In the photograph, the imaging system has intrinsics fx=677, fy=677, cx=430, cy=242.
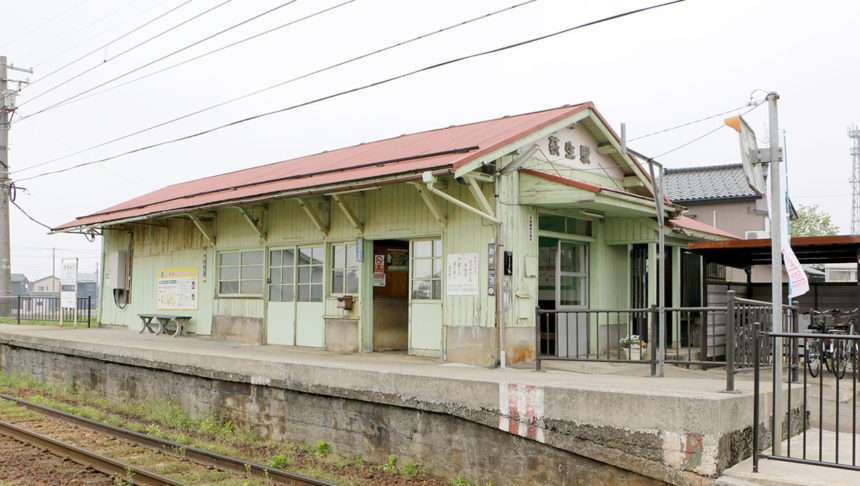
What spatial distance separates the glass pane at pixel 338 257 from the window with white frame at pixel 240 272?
240 cm

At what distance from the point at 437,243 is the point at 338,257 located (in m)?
2.44

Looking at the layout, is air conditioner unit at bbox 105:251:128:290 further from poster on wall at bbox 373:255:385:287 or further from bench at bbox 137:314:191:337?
poster on wall at bbox 373:255:385:287

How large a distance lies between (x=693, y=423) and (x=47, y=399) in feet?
42.5

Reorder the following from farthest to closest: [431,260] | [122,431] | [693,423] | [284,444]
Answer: [431,260], [122,431], [284,444], [693,423]

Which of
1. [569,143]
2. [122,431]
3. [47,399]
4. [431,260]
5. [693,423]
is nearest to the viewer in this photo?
[693,423]

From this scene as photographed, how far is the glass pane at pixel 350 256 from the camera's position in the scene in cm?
1245

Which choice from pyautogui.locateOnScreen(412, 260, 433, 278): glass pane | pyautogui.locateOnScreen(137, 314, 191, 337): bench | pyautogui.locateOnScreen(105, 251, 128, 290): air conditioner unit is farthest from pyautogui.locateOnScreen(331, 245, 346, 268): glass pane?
pyautogui.locateOnScreen(105, 251, 128, 290): air conditioner unit

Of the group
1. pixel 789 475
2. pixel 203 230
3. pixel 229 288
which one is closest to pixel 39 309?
pixel 203 230

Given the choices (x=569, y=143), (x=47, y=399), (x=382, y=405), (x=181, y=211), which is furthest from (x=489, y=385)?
(x=47, y=399)

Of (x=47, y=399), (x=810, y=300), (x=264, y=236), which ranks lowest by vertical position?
(x=47, y=399)

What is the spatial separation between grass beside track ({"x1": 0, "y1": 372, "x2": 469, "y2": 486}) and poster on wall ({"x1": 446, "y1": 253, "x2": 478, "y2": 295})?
3.06 m

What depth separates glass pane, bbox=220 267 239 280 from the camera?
15.1 m

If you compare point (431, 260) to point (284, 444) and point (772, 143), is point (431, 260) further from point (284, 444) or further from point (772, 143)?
point (772, 143)

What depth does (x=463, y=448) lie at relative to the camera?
750 cm
